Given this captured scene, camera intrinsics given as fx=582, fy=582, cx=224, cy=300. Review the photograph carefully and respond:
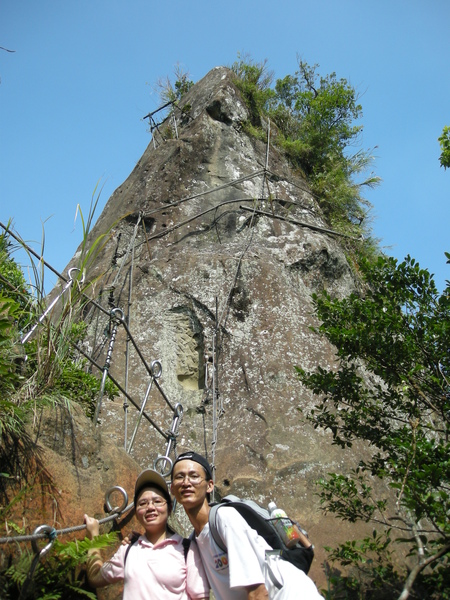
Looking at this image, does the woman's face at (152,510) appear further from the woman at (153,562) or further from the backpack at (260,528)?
the backpack at (260,528)

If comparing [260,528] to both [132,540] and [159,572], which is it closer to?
[159,572]

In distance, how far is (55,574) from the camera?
2.79 metres

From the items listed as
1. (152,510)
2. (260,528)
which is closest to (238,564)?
(260,528)

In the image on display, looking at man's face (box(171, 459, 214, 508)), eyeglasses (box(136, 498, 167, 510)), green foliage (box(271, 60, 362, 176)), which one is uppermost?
green foliage (box(271, 60, 362, 176))

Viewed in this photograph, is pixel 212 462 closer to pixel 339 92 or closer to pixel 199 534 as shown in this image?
pixel 199 534

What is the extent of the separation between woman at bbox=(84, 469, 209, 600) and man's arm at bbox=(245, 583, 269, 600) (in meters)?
0.41

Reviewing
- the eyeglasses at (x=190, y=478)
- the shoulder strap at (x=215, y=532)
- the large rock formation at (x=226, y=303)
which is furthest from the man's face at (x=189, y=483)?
the large rock formation at (x=226, y=303)

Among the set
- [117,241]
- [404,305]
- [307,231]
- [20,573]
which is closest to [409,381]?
[404,305]

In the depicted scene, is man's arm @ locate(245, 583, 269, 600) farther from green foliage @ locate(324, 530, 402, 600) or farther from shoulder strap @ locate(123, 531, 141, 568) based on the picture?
green foliage @ locate(324, 530, 402, 600)

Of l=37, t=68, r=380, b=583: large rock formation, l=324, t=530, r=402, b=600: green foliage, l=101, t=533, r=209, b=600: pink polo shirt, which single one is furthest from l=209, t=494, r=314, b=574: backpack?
l=37, t=68, r=380, b=583: large rock formation

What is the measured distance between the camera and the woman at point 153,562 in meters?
2.78

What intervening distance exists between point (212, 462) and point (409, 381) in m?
2.67

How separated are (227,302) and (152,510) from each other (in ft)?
16.6

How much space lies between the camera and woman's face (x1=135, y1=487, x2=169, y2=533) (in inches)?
118
